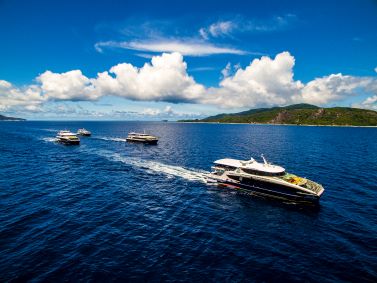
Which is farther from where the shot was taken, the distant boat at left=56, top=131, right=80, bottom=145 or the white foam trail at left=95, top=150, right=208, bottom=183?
the distant boat at left=56, top=131, right=80, bottom=145

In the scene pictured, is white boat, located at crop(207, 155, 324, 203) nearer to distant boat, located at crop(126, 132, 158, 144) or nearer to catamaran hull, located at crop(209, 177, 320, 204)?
catamaran hull, located at crop(209, 177, 320, 204)

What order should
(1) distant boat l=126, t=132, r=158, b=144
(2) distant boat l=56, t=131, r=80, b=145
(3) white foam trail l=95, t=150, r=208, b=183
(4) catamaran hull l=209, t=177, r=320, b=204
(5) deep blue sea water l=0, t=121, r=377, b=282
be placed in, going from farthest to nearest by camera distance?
1. (1) distant boat l=126, t=132, r=158, b=144
2. (2) distant boat l=56, t=131, r=80, b=145
3. (3) white foam trail l=95, t=150, r=208, b=183
4. (4) catamaran hull l=209, t=177, r=320, b=204
5. (5) deep blue sea water l=0, t=121, r=377, b=282

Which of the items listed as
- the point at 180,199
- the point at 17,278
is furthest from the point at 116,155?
the point at 17,278

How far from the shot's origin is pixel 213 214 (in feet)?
141

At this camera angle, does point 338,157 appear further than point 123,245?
Yes

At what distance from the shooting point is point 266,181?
51.7m

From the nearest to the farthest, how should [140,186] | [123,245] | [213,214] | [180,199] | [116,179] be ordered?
[123,245]
[213,214]
[180,199]
[140,186]
[116,179]

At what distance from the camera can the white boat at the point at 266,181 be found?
156ft

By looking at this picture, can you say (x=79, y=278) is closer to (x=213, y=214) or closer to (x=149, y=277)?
(x=149, y=277)

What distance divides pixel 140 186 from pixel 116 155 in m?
47.0

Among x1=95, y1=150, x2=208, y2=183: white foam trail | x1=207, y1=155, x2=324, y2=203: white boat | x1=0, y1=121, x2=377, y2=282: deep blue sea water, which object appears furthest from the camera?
x1=95, y1=150, x2=208, y2=183: white foam trail

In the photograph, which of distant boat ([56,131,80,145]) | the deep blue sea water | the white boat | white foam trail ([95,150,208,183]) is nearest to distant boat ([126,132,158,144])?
distant boat ([56,131,80,145])

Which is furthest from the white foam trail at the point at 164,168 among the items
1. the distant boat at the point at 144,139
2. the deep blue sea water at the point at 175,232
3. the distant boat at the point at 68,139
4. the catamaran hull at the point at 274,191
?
the distant boat at the point at 144,139

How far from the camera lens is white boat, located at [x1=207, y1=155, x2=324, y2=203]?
47.7 meters
